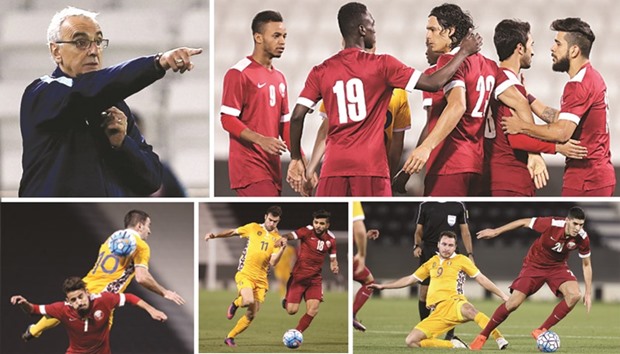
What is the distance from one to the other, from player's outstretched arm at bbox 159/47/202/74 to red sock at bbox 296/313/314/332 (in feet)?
5.72

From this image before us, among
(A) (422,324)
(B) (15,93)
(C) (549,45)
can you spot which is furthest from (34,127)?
(C) (549,45)

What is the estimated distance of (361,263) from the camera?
26.2 feet

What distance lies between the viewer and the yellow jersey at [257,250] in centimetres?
807

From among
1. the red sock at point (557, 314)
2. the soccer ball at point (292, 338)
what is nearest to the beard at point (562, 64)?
the red sock at point (557, 314)

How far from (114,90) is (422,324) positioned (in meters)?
2.42

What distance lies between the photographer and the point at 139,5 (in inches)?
316

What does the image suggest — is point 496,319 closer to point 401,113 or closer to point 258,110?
point 401,113

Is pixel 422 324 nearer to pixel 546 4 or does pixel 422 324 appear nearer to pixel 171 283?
pixel 171 283

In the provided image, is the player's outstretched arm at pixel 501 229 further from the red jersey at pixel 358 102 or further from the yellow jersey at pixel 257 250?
the yellow jersey at pixel 257 250

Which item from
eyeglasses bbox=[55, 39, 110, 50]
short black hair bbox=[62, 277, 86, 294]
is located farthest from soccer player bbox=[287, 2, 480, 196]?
short black hair bbox=[62, 277, 86, 294]

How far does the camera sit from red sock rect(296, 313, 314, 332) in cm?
807

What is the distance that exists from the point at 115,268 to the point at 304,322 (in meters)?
1.24

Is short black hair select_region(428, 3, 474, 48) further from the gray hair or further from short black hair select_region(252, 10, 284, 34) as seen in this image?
the gray hair

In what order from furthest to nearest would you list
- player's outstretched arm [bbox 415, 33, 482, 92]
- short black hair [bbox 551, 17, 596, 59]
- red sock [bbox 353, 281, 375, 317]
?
red sock [bbox 353, 281, 375, 317] → short black hair [bbox 551, 17, 596, 59] → player's outstretched arm [bbox 415, 33, 482, 92]
